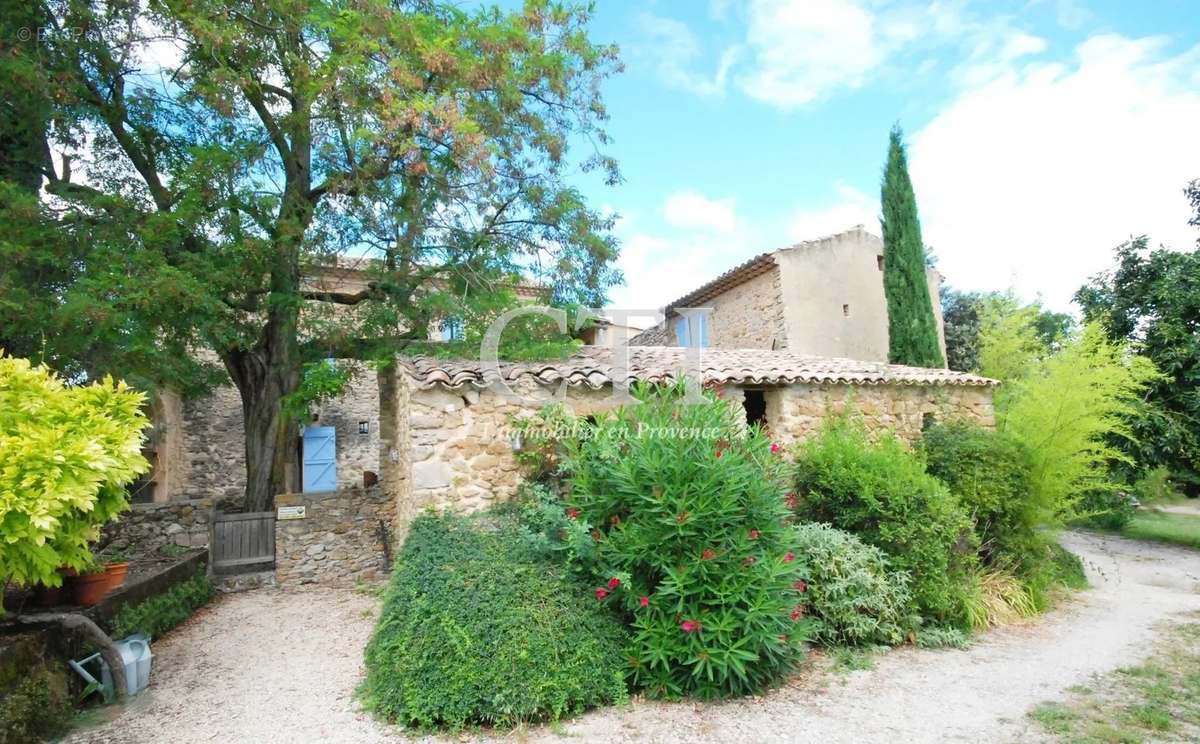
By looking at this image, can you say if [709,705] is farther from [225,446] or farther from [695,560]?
[225,446]

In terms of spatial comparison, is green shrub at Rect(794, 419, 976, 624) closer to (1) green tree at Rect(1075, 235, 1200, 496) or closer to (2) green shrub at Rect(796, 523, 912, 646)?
(2) green shrub at Rect(796, 523, 912, 646)

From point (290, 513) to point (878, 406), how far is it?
891cm

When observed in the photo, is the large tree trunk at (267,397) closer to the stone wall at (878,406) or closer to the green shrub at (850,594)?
the stone wall at (878,406)

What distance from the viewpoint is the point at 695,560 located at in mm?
4555

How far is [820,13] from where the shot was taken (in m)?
7.05

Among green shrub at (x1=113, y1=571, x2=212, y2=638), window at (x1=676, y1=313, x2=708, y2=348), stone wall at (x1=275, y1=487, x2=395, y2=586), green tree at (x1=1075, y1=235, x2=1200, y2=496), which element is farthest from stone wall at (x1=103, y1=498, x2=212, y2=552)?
green tree at (x1=1075, y1=235, x2=1200, y2=496)

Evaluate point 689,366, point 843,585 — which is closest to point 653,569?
point 843,585

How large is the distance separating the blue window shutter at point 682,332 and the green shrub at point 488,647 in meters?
11.9

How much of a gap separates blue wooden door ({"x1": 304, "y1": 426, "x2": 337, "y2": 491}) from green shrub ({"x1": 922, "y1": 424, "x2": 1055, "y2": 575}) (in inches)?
551

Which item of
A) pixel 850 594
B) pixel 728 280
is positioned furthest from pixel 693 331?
pixel 850 594

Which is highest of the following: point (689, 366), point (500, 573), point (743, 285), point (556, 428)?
point (743, 285)

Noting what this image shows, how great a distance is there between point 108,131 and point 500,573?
30.5 feet

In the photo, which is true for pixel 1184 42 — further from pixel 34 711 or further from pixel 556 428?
pixel 34 711

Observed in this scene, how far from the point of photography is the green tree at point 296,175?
730cm
